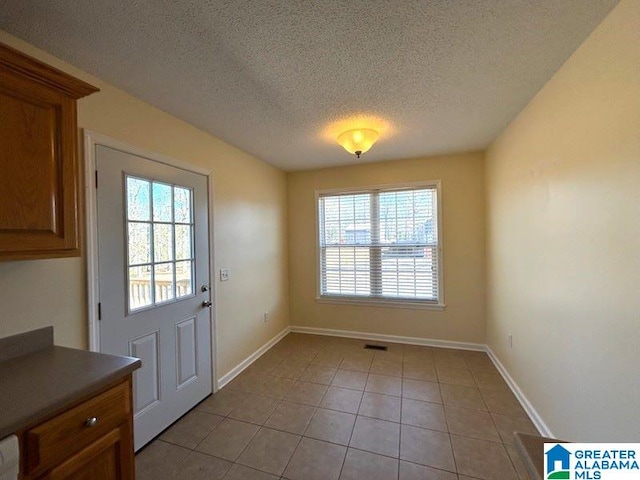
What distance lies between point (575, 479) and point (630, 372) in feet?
1.93

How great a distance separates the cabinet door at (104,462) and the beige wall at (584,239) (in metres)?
2.13

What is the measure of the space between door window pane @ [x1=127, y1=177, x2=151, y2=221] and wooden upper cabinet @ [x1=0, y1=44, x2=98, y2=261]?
1.71ft

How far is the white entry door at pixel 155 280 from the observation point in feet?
5.39

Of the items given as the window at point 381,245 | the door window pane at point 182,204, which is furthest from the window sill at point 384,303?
the door window pane at point 182,204

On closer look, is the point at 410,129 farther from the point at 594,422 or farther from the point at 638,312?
the point at 594,422

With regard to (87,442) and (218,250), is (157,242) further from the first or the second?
(87,442)

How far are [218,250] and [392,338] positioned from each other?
246 centimetres

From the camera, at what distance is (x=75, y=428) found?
942mm

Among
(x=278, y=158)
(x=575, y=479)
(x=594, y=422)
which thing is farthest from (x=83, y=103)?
(x=594, y=422)

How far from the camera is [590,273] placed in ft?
4.44

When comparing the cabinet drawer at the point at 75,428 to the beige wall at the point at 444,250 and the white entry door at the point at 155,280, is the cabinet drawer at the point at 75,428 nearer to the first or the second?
the white entry door at the point at 155,280

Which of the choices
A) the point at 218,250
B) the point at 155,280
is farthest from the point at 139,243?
the point at 218,250

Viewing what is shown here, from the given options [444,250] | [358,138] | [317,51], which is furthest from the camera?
[444,250]

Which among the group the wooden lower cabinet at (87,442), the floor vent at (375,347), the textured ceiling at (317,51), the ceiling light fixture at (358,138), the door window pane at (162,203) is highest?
the textured ceiling at (317,51)
